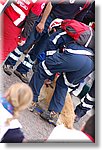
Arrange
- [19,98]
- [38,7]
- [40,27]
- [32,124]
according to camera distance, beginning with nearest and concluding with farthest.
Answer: [19,98]
[32,124]
[38,7]
[40,27]

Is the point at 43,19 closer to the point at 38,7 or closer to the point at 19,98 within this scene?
the point at 38,7

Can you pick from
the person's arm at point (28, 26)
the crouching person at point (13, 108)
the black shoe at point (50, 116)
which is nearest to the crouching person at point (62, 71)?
the black shoe at point (50, 116)

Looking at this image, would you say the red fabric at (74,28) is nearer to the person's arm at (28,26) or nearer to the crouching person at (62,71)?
the crouching person at (62,71)

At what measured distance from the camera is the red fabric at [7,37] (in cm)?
186

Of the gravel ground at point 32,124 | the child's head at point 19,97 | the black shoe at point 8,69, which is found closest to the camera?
the child's head at point 19,97

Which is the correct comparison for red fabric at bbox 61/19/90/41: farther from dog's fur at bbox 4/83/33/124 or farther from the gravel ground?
dog's fur at bbox 4/83/33/124

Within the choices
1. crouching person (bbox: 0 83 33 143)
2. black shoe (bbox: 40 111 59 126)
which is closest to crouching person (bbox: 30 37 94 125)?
black shoe (bbox: 40 111 59 126)

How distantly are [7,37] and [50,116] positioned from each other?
40cm

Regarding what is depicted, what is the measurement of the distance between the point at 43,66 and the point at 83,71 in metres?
0.18

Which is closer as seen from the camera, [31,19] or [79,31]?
[79,31]

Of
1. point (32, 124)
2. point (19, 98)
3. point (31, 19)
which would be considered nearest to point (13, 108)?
point (19, 98)

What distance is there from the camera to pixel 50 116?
1.96 m

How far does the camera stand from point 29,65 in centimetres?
208

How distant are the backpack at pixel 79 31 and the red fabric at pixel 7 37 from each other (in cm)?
22
